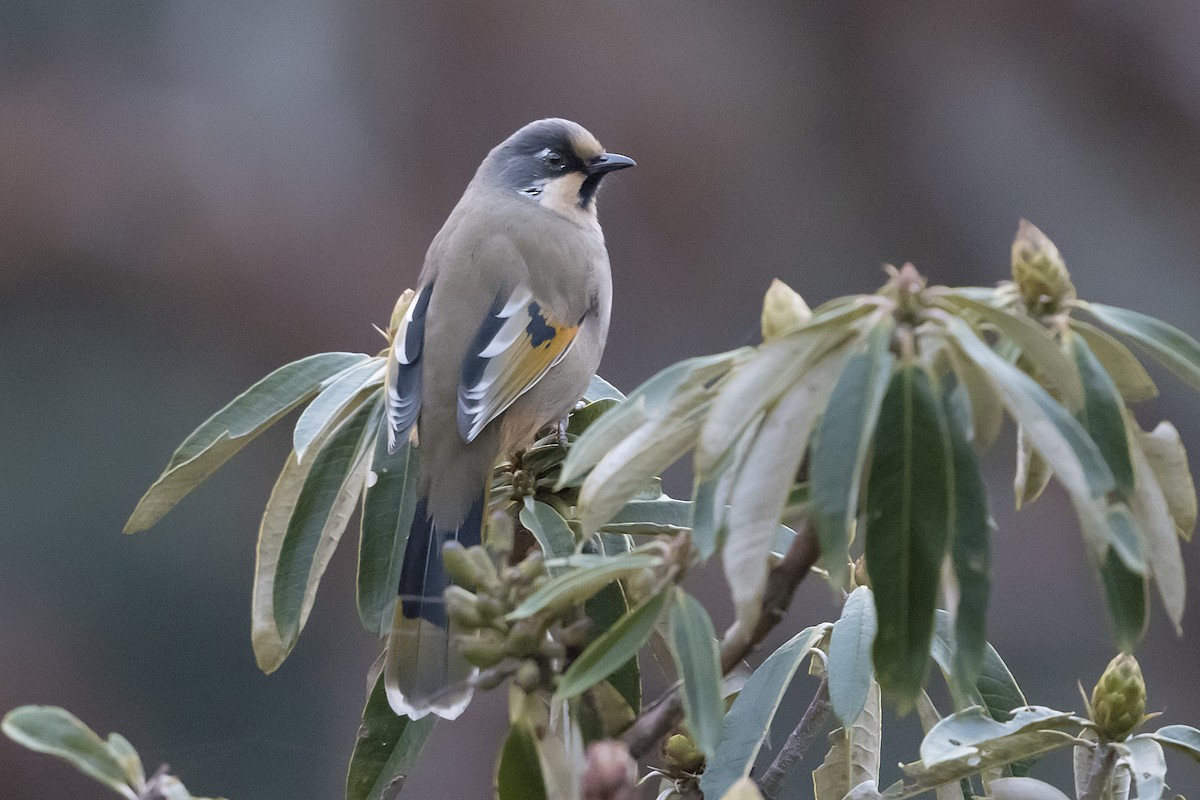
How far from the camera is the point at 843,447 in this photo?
1.00m

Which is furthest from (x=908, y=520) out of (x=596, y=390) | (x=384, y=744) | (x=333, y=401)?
(x=596, y=390)

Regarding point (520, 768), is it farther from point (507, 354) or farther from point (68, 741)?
point (507, 354)

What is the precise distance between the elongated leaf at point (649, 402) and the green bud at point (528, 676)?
5.9 inches

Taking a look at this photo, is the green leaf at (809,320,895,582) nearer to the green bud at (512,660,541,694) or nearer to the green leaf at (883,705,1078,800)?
the green bud at (512,660,541,694)

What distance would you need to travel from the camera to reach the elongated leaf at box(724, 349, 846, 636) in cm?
101

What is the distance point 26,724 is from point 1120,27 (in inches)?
299

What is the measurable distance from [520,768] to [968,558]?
42 centimetres

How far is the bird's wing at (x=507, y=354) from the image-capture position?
7.06 ft

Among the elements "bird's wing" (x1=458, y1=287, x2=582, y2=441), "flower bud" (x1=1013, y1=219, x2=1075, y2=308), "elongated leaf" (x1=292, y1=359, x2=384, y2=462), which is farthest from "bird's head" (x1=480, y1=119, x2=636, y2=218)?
"flower bud" (x1=1013, y1=219, x2=1075, y2=308)

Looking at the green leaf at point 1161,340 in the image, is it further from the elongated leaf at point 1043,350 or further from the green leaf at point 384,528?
the green leaf at point 384,528

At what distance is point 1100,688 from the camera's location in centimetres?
151

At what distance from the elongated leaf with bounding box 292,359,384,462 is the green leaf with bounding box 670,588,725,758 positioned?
728 mm

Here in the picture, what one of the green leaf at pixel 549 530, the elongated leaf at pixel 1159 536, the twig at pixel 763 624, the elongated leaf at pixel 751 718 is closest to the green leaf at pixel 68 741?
the twig at pixel 763 624

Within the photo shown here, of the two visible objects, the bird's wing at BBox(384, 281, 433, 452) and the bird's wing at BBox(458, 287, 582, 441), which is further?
the bird's wing at BBox(458, 287, 582, 441)
